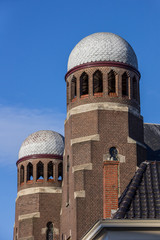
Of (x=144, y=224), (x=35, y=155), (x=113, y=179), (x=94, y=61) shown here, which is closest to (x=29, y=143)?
(x=35, y=155)

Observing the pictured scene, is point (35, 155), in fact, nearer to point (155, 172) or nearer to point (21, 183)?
point (21, 183)

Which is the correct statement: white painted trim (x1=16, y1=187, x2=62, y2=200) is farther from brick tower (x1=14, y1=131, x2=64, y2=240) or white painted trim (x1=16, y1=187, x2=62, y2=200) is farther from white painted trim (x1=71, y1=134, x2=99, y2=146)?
white painted trim (x1=71, y1=134, x2=99, y2=146)

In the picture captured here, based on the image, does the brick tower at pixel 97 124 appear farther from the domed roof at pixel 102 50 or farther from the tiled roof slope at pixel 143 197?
the tiled roof slope at pixel 143 197

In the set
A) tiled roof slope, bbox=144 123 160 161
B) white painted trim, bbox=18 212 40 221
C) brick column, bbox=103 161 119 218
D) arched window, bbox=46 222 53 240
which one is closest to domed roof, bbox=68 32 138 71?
tiled roof slope, bbox=144 123 160 161

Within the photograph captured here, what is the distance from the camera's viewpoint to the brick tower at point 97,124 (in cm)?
4331

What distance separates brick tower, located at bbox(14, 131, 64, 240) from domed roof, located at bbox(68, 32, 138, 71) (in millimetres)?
11678

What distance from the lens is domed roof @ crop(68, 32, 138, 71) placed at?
46938 millimetres

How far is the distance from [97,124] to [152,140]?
12.1 m

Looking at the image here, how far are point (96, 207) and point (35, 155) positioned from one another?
51.8 feet

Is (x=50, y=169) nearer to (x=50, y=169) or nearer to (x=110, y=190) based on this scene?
(x=50, y=169)

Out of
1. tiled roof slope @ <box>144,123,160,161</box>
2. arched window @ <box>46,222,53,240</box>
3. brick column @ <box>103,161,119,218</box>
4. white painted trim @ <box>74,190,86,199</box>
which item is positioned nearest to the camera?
brick column @ <box>103,161,119,218</box>

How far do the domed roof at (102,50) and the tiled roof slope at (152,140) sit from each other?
29.2 ft

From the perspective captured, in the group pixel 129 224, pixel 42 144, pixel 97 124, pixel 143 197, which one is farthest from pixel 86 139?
pixel 129 224

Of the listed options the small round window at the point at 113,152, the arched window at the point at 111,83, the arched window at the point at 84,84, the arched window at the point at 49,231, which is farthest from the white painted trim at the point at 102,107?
the arched window at the point at 49,231
